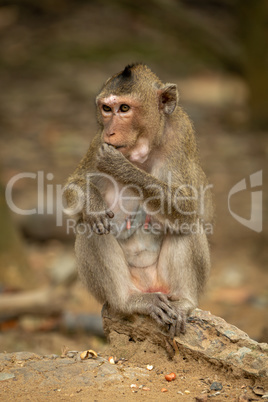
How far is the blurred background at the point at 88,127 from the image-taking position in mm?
8484

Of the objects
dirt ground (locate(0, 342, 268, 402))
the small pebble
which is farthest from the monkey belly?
the small pebble

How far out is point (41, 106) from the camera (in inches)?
644

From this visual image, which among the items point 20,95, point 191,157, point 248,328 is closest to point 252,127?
point 20,95

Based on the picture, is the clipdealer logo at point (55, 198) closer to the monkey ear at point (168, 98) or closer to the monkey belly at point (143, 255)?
the monkey belly at point (143, 255)

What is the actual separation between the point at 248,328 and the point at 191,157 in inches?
132

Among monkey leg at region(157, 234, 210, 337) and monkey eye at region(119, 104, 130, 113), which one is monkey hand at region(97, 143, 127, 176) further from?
monkey leg at region(157, 234, 210, 337)

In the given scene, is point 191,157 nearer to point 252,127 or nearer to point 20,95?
point 252,127

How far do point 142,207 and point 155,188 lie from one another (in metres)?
0.31

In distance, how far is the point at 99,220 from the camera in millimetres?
5316

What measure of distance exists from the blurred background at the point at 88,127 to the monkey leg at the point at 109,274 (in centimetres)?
156

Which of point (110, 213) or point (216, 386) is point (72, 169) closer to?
point (110, 213)

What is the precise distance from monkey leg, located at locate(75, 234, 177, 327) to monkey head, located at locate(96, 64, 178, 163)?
77 centimetres

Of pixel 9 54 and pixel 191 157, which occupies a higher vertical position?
pixel 9 54

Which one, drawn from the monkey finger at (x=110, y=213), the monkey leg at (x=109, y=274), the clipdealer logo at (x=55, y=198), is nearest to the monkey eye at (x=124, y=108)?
the monkey finger at (x=110, y=213)
